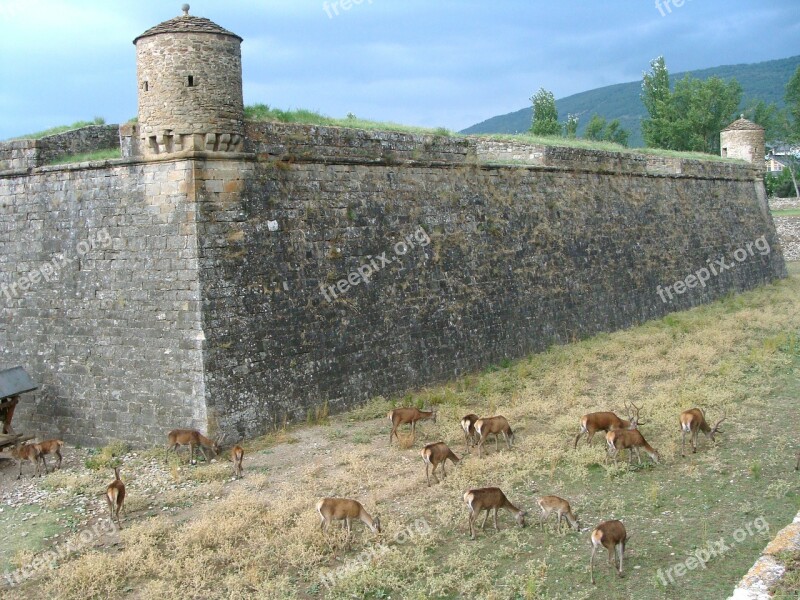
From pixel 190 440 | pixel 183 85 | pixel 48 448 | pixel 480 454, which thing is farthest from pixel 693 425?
pixel 48 448

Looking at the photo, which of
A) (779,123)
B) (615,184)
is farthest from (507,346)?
(779,123)

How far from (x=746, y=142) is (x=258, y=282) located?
87.3 feet

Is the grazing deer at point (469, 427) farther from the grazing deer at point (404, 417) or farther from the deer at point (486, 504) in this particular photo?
the deer at point (486, 504)

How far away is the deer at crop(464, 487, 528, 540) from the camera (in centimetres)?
869

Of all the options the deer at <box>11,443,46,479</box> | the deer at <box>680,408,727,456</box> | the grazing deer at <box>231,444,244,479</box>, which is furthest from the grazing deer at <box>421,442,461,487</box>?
the deer at <box>11,443,46,479</box>

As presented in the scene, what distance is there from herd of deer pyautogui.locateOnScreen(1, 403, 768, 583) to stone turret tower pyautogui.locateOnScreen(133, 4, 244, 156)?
445 centimetres

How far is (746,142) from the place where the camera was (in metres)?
32.5

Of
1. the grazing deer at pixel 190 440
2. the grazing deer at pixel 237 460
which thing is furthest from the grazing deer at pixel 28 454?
the grazing deer at pixel 237 460

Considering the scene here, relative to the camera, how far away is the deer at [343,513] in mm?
8688

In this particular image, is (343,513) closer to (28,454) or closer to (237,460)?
(237,460)

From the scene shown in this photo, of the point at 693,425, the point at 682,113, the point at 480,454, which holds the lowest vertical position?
the point at 480,454

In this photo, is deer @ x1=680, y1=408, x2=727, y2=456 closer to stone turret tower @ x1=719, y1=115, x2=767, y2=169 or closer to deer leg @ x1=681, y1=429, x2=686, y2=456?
deer leg @ x1=681, y1=429, x2=686, y2=456

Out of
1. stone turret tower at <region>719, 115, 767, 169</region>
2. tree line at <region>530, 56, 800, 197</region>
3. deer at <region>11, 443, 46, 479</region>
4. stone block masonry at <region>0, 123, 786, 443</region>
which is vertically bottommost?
deer at <region>11, 443, 46, 479</region>

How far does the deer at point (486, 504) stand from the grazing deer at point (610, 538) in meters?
1.30
